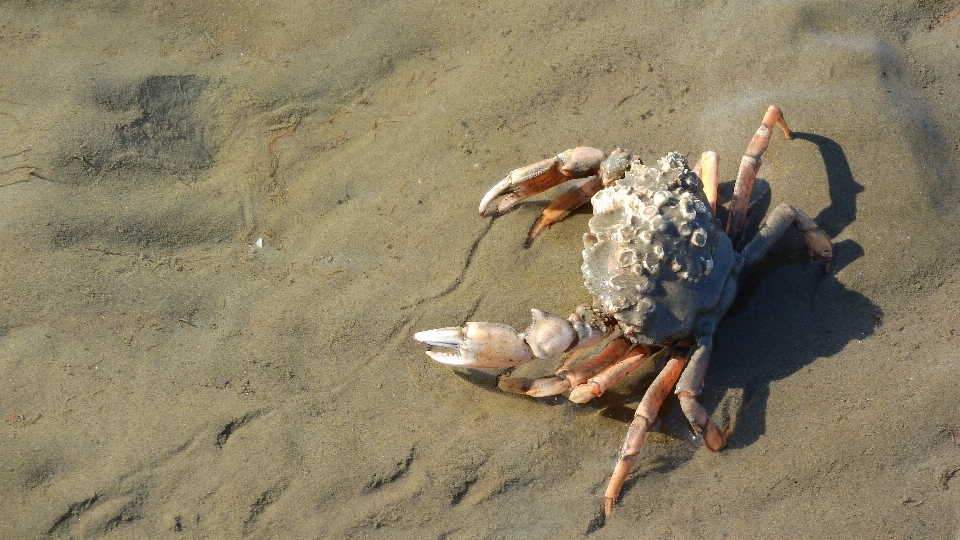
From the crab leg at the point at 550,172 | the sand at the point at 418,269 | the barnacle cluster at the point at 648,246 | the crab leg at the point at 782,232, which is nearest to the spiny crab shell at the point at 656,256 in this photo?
the barnacle cluster at the point at 648,246

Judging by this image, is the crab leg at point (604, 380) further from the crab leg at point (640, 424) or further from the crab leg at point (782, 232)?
the crab leg at point (782, 232)

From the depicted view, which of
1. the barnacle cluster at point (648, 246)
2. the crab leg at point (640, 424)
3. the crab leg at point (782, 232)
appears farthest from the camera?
the crab leg at point (782, 232)

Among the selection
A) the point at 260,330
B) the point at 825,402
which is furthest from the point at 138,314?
the point at 825,402

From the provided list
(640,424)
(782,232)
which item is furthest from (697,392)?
(782,232)

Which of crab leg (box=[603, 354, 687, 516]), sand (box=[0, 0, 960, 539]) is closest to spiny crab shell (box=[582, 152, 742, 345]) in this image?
crab leg (box=[603, 354, 687, 516])

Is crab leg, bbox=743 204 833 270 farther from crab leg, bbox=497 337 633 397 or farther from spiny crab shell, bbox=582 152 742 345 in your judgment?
crab leg, bbox=497 337 633 397

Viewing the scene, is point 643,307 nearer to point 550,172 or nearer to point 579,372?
point 579,372
